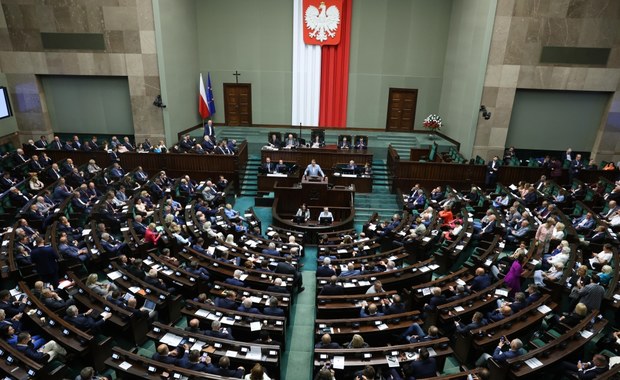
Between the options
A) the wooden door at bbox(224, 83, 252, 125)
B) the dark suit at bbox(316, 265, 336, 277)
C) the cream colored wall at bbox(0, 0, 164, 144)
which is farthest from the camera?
the wooden door at bbox(224, 83, 252, 125)

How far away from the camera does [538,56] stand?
54.1 ft

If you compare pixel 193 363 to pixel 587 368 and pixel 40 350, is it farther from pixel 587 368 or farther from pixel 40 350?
pixel 587 368

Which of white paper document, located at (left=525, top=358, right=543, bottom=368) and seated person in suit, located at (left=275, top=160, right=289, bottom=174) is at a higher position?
seated person in suit, located at (left=275, top=160, right=289, bottom=174)

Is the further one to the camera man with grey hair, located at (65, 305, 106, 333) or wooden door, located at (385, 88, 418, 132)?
wooden door, located at (385, 88, 418, 132)

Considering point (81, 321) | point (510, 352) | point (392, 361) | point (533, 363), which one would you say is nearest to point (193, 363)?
point (81, 321)

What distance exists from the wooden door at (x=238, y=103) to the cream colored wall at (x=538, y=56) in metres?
11.8

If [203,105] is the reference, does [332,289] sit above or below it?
below

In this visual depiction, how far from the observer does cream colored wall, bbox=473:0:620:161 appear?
15.9 metres

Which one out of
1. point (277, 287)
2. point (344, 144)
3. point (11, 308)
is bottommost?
point (277, 287)

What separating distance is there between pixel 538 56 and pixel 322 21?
1005 cm

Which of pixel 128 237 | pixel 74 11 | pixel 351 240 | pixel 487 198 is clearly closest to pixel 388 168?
pixel 487 198

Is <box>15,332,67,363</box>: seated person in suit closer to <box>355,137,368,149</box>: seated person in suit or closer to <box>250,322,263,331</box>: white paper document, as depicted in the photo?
<box>250,322,263,331</box>: white paper document

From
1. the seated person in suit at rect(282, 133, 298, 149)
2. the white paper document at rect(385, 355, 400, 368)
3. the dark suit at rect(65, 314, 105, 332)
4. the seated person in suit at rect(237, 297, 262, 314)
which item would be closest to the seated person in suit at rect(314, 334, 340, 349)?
the white paper document at rect(385, 355, 400, 368)

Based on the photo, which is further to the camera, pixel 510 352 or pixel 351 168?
pixel 351 168
